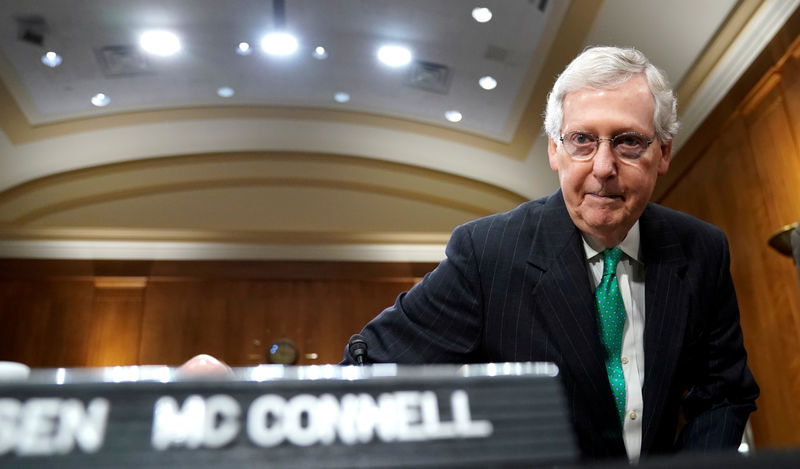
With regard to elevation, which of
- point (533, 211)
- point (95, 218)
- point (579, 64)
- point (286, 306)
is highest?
point (95, 218)

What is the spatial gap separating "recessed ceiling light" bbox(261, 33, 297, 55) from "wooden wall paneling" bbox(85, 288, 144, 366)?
3.17 m

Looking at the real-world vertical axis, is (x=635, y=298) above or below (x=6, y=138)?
below

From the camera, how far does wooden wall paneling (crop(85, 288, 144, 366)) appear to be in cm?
734

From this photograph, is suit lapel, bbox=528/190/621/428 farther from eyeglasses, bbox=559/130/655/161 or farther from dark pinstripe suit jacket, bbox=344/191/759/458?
eyeglasses, bbox=559/130/655/161

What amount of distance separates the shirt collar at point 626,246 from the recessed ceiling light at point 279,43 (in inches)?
178

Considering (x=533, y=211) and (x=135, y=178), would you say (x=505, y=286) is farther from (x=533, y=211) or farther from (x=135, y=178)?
(x=135, y=178)

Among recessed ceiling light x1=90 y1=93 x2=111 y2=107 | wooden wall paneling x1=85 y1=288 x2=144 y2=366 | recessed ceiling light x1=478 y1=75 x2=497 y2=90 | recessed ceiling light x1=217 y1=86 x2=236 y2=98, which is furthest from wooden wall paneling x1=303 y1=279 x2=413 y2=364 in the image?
recessed ceiling light x1=90 y1=93 x2=111 y2=107

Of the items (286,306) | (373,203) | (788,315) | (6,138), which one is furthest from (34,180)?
(788,315)

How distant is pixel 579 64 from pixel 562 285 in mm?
362

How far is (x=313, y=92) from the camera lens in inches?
251

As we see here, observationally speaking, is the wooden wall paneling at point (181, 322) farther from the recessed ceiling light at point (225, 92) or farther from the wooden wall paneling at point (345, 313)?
the recessed ceiling light at point (225, 92)

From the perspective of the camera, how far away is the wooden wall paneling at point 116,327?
24.1 feet

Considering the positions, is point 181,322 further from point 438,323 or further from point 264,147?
point 438,323

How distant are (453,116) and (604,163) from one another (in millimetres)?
5402
